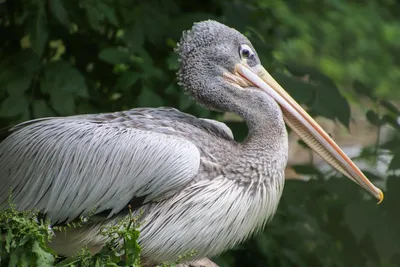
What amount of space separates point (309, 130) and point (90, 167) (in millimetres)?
978

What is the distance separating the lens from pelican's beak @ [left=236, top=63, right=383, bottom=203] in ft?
13.0

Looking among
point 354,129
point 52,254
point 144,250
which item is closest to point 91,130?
point 144,250

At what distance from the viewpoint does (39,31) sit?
479 centimetres

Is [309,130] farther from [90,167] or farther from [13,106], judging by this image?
[13,106]

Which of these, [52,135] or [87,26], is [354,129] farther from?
[52,135]

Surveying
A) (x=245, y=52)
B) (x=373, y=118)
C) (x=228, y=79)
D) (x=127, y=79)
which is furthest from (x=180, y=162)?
(x=373, y=118)

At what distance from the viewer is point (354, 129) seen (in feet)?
28.0

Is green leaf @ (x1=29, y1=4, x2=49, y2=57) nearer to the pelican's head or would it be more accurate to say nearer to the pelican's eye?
the pelican's head

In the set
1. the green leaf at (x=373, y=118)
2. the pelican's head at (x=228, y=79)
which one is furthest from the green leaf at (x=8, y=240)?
the green leaf at (x=373, y=118)

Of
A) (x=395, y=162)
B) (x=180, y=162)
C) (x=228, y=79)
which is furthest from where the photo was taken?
(x=395, y=162)

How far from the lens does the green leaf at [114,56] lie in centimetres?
477

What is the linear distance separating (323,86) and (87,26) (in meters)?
1.38

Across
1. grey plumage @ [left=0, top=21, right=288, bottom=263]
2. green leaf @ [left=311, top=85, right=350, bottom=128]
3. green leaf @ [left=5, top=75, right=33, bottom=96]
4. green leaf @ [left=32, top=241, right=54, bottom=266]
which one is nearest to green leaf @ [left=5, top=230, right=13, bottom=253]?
green leaf @ [left=32, top=241, right=54, bottom=266]

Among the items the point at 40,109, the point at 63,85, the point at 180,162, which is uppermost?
the point at 180,162
